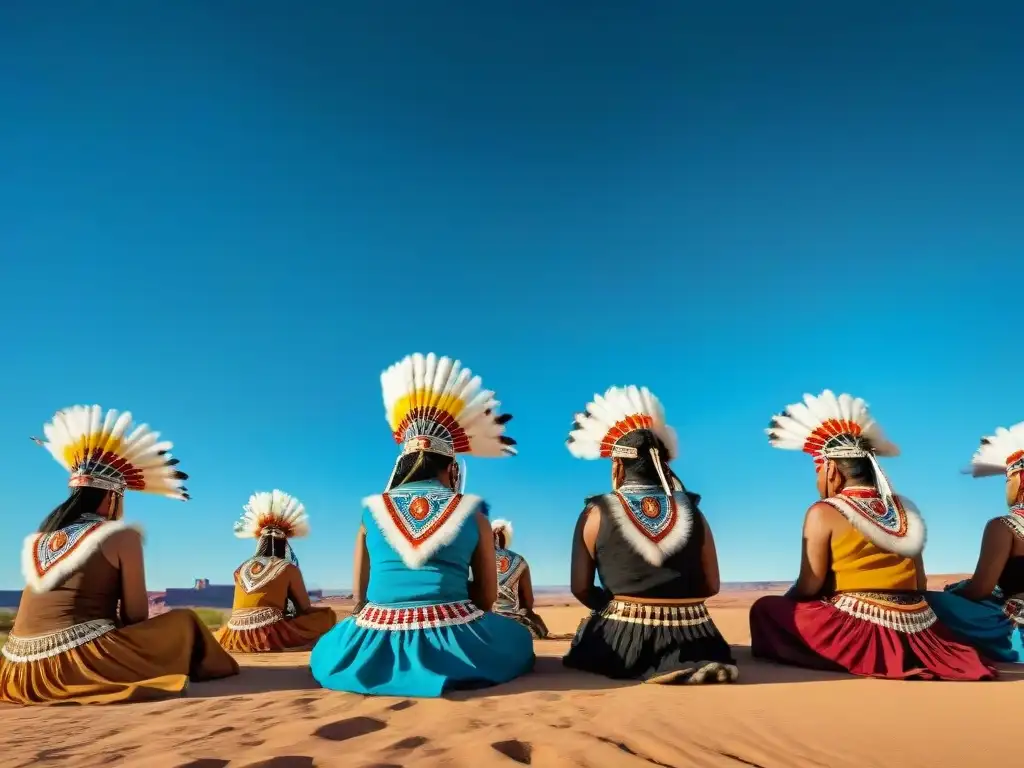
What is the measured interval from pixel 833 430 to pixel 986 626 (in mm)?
2108

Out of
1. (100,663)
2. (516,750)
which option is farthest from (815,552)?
(100,663)

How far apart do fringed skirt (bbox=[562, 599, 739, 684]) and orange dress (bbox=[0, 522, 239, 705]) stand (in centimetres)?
271

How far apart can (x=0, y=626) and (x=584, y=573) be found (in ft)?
53.4

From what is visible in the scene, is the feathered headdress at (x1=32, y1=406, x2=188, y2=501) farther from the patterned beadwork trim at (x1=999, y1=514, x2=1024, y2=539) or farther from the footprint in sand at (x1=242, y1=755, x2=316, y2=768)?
the patterned beadwork trim at (x1=999, y1=514, x2=1024, y2=539)

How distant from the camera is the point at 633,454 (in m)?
5.14

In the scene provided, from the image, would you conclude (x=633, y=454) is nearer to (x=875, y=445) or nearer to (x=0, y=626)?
(x=875, y=445)

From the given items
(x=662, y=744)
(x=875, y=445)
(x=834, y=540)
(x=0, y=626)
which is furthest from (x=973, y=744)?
(x=0, y=626)

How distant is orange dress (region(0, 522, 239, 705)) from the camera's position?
4.14 m

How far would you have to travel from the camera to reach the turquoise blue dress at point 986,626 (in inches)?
224

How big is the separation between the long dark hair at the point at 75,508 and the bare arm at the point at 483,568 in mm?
2772

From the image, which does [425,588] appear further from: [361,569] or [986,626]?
[986,626]

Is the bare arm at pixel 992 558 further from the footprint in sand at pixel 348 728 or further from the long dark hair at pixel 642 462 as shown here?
the footprint in sand at pixel 348 728

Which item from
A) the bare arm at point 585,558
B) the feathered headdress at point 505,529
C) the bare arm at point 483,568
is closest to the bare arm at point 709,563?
the bare arm at point 585,558

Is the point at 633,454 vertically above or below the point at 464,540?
above
